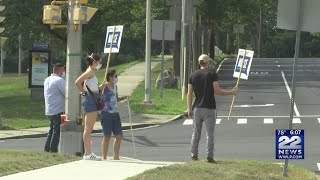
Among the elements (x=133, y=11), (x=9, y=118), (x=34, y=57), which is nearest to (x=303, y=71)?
(x=133, y=11)

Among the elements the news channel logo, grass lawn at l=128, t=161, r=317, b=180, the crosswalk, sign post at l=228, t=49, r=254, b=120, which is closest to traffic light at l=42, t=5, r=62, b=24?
sign post at l=228, t=49, r=254, b=120

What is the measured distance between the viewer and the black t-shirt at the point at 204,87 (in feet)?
35.6

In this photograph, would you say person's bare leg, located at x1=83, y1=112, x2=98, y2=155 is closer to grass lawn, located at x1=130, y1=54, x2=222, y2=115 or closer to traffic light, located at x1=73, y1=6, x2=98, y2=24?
traffic light, located at x1=73, y1=6, x2=98, y2=24

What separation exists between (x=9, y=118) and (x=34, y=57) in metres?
6.46

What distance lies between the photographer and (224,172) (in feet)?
32.1

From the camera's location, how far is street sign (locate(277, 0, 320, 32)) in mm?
9883

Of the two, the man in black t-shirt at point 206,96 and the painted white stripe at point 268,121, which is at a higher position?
the man in black t-shirt at point 206,96

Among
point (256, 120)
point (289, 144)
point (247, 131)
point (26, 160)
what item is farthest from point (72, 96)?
point (256, 120)

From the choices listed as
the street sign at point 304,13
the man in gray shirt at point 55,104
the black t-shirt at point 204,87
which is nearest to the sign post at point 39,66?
the man in gray shirt at point 55,104

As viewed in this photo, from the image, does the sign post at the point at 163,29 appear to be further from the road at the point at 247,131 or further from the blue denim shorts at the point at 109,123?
the blue denim shorts at the point at 109,123

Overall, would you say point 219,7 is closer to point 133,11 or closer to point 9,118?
point 133,11

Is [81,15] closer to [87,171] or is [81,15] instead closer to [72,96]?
[72,96]

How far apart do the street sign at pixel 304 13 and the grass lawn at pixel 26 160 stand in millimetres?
4277

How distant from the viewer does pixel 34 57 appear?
97.8 feet
